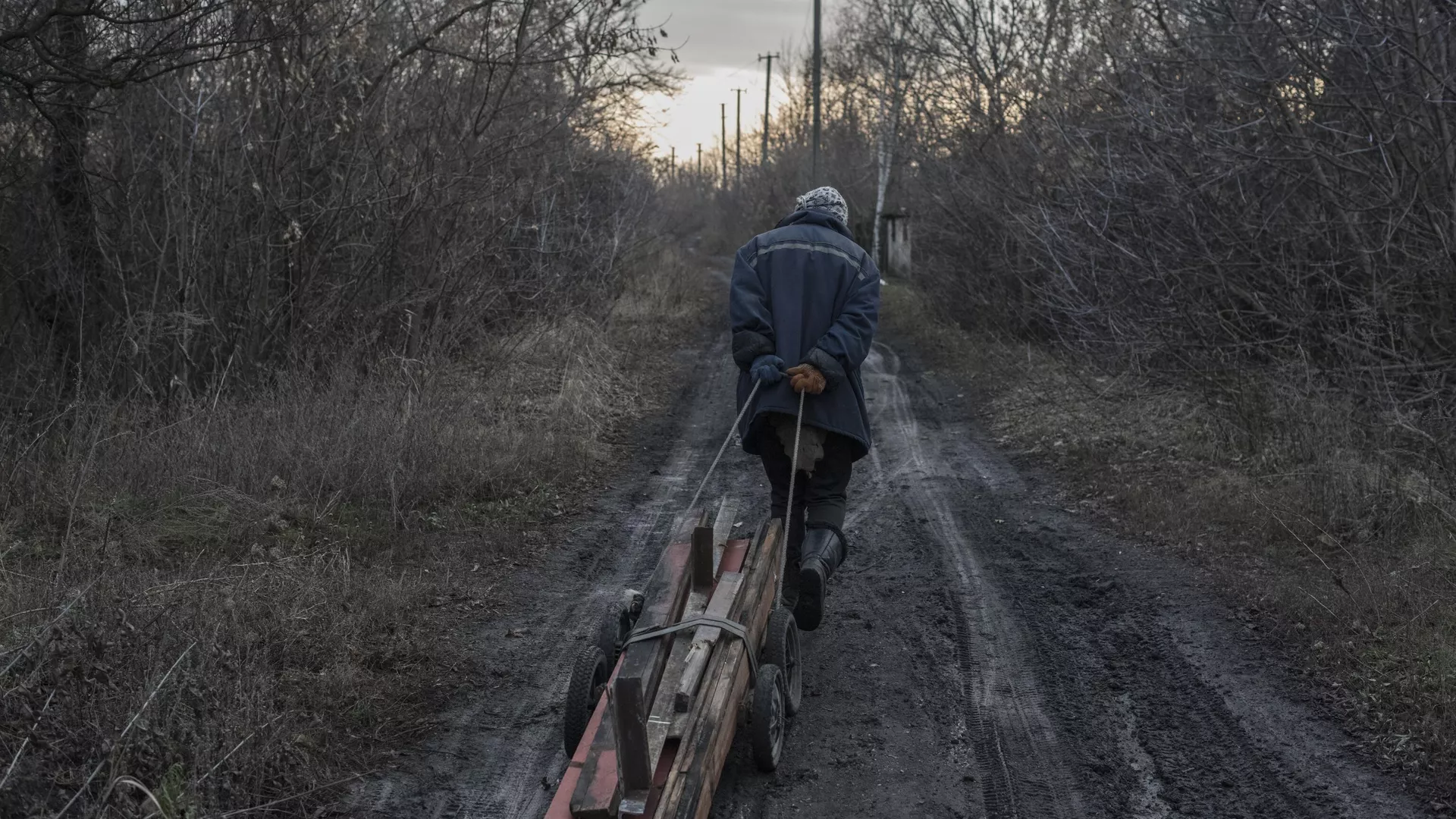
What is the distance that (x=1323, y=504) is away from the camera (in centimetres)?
709

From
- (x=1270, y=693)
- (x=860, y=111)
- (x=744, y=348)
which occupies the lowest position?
(x=1270, y=693)

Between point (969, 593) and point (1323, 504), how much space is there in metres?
2.46

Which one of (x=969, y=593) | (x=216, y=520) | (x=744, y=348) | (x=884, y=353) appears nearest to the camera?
(x=744, y=348)

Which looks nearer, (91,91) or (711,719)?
(711,719)

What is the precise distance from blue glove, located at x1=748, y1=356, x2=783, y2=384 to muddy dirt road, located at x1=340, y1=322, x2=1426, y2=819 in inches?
31.4

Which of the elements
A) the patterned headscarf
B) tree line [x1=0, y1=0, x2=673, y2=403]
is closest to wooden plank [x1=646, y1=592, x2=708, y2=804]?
the patterned headscarf

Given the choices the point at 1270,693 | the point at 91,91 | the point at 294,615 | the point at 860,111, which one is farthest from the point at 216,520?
the point at 860,111

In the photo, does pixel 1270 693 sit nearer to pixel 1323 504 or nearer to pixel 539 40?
pixel 1323 504

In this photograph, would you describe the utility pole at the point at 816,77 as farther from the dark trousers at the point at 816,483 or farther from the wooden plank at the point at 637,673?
the wooden plank at the point at 637,673

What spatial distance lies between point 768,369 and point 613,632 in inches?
56.7

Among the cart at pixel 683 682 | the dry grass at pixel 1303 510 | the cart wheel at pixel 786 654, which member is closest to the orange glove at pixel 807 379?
the cart at pixel 683 682

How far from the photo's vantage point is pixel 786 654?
15.7 ft

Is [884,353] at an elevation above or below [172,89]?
below

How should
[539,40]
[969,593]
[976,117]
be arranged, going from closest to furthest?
[969,593] → [539,40] → [976,117]
